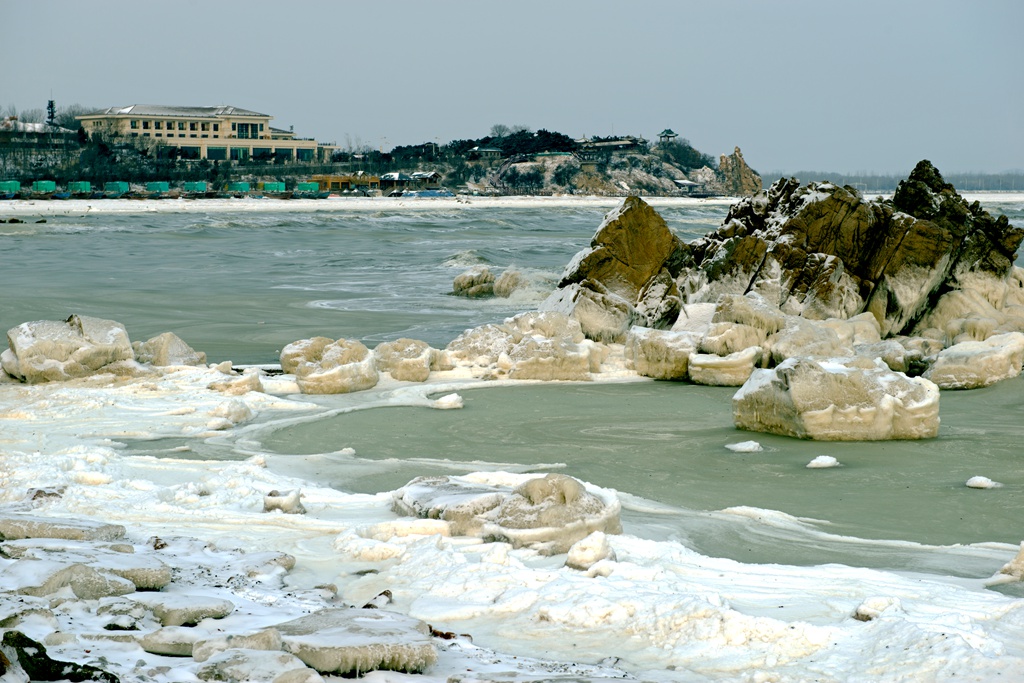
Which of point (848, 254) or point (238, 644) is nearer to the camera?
point (238, 644)

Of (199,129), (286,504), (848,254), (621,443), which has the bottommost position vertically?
(621,443)

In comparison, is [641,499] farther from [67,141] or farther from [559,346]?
[67,141]

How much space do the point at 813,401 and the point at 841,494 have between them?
1.42m

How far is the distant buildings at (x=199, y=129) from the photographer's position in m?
96.9

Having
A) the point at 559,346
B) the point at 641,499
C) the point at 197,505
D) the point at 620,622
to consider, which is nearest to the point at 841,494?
the point at 641,499

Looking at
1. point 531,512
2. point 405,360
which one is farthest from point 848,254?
point 531,512

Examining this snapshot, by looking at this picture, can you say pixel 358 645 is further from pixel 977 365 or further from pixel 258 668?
pixel 977 365

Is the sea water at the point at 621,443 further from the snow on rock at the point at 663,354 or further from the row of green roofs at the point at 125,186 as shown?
the row of green roofs at the point at 125,186

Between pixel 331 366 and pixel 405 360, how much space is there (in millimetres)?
654

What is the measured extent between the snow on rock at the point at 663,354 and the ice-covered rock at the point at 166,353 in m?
3.96

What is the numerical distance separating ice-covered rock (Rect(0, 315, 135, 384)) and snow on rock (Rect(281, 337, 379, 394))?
1415 mm

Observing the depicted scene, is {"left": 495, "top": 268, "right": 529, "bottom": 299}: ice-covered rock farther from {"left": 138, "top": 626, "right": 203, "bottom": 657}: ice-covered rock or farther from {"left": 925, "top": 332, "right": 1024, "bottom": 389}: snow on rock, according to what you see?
{"left": 138, "top": 626, "right": 203, "bottom": 657}: ice-covered rock

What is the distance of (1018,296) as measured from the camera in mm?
13617

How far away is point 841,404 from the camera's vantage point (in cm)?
816
